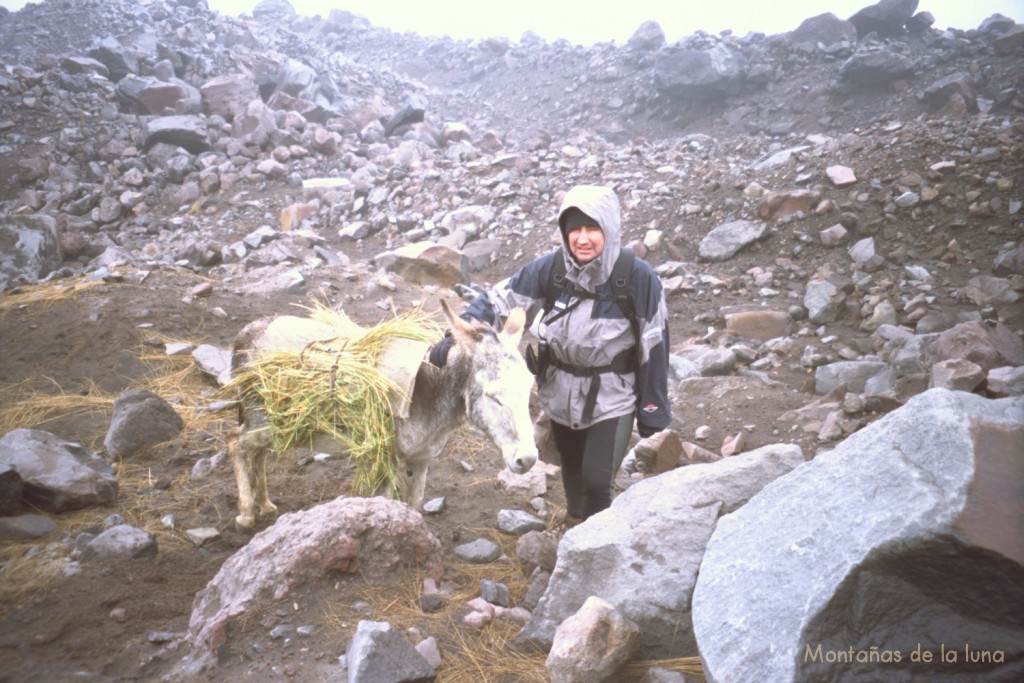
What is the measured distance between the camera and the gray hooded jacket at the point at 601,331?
3.20m

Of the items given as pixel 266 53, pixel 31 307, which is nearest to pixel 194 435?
pixel 31 307

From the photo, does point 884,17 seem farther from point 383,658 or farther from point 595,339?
point 383,658

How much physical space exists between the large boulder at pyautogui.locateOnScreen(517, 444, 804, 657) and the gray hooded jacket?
55 cm

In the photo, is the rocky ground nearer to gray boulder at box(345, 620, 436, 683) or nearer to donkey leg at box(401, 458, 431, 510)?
gray boulder at box(345, 620, 436, 683)

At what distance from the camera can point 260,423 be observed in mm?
3881

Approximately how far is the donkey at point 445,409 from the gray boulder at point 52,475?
84 cm

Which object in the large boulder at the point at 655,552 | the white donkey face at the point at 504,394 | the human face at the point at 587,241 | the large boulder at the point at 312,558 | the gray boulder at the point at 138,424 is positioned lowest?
the gray boulder at the point at 138,424

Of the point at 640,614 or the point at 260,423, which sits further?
the point at 260,423

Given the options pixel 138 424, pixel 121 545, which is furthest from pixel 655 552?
pixel 138 424

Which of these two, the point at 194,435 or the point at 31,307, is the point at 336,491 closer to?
the point at 194,435

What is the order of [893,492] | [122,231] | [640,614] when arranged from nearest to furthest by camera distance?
[893,492] < [640,614] < [122,231]

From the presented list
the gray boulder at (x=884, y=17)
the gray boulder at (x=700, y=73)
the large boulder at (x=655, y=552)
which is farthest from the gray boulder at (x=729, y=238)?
the gray boulder at (x=884, y=17)

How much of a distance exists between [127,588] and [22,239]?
7.74 m

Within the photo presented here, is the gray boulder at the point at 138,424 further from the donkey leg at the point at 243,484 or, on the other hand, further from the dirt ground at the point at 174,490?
the donkey leg at the point at 243,484
